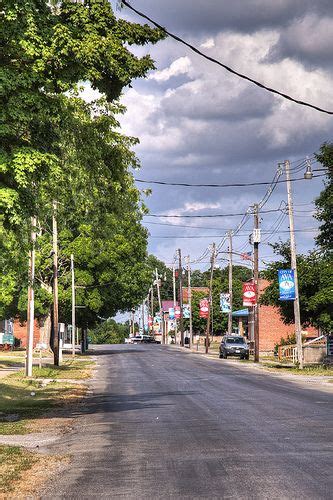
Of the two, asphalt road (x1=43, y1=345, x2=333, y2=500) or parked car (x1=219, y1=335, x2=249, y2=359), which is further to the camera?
parked car (x1=219, y1=335, x2=249, y2=359)

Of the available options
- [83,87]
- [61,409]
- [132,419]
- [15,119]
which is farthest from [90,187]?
[61,409]

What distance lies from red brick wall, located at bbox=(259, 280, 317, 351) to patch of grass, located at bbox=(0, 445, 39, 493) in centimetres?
7389

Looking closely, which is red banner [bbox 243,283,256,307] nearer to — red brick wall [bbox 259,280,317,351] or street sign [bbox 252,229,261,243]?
street sign [bbox 252,229,261,243]

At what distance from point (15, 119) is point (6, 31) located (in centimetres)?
155

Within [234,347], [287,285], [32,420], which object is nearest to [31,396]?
[32,420]

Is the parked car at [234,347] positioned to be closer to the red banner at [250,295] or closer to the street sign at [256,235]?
the red banner at [250,295]

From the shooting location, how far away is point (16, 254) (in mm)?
19031

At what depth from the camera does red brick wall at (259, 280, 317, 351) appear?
85.8 metres

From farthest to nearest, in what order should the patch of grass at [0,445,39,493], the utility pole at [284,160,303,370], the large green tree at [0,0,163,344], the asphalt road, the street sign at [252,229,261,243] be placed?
the street sign at [252,229,261,243] → the utility pole at [284,160,303,370] → the large green tree at [0,0,163,344] → the patch of grass at [0,445,39,493] → the asphalt road

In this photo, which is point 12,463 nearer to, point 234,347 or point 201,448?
point 201,448

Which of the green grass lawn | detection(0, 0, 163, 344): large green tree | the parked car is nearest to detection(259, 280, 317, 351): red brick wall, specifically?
the parked car

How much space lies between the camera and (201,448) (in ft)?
40.8

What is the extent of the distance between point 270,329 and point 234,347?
2510 centimetres

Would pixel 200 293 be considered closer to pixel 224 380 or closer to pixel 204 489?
pixel 224 380
